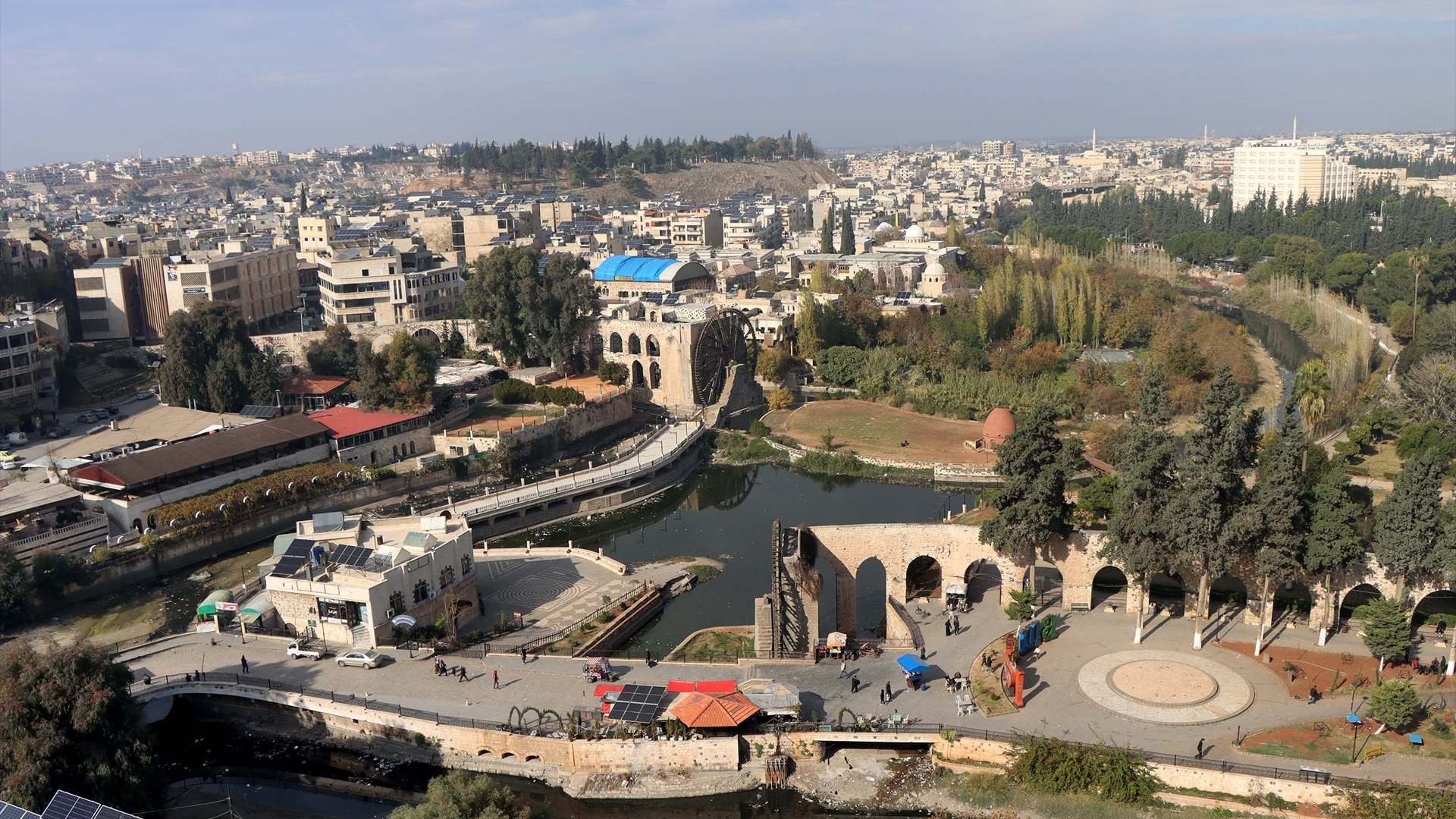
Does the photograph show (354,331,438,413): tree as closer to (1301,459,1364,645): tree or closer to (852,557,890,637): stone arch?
(852,557,890,637): stone arch

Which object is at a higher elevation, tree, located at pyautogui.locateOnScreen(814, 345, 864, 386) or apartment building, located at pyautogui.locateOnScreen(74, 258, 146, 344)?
apartment building, located at pyautogui.locateOnScreen(74, 258, 146, 344)

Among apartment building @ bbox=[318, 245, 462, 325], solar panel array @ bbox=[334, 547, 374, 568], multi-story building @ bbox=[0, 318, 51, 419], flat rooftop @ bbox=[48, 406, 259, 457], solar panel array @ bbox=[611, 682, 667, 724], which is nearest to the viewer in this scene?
solar panel array @ bbox=[611, 682, 667, 724]

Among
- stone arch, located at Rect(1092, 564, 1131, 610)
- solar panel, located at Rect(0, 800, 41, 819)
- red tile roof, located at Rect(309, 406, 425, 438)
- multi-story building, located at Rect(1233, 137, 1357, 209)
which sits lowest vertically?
stone arch, located at Rect(1092, 564, 1131, 610)

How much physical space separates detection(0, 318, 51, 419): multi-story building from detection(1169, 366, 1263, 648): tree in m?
45.0

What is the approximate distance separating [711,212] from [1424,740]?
287ft

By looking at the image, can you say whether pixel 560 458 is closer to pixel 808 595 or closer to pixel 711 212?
pixel 808 595

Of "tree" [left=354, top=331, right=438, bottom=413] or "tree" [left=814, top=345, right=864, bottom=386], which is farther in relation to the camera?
"tree" [left=814, top=345, right=864, bottom=386]

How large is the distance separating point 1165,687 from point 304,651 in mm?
19785

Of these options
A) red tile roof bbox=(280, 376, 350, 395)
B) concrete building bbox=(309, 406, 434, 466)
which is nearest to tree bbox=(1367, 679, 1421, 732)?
concrete building bbox=(309, 406, 434, 466)

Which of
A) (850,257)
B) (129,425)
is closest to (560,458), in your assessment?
(129,425)

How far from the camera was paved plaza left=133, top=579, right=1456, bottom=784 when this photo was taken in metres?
22.5

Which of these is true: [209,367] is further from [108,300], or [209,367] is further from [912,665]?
[912,665]

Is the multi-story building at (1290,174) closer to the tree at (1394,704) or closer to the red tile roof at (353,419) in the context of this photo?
the red tile roof at (353,419)

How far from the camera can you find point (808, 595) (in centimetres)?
2756
